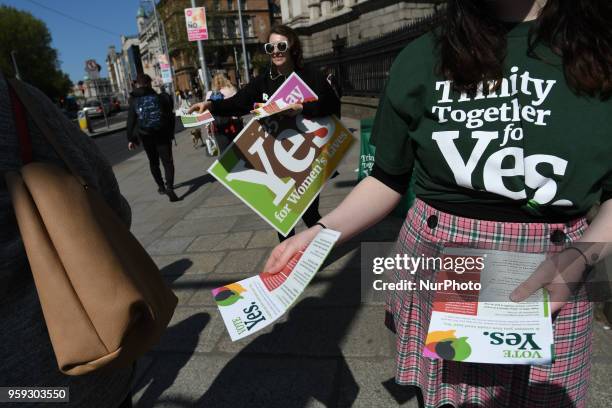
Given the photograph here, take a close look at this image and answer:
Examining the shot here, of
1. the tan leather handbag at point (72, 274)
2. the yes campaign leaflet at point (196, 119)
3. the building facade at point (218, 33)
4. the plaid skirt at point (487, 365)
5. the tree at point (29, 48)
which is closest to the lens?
the tan leather handbag at point (72, 274)

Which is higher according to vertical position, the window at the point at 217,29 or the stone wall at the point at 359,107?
the window at the point at 217,29

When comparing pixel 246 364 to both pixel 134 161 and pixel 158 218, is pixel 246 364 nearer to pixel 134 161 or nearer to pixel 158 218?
pixel 158 218

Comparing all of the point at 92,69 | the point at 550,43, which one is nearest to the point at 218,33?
the point at 92,69

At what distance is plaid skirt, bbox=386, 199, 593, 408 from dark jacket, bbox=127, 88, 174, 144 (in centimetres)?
549

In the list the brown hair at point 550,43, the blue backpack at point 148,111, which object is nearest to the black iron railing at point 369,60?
the blue backpack at point 148,111

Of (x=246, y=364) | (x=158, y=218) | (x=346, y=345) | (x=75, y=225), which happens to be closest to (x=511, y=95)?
(x=75, y=225)

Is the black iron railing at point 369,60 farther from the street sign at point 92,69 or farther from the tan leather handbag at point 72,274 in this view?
the street sign at point 92,69

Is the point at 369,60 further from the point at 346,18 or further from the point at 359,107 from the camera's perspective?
the point at 346,18

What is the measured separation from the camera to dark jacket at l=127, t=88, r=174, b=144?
594 cm

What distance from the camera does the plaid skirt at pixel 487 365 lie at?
40.6 inches

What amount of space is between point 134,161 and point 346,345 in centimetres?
1013

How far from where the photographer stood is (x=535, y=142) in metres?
0.94

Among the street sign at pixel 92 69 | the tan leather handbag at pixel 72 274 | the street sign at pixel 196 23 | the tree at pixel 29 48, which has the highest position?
the tree at pixel 29 48

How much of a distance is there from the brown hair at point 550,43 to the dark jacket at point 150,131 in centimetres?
561
